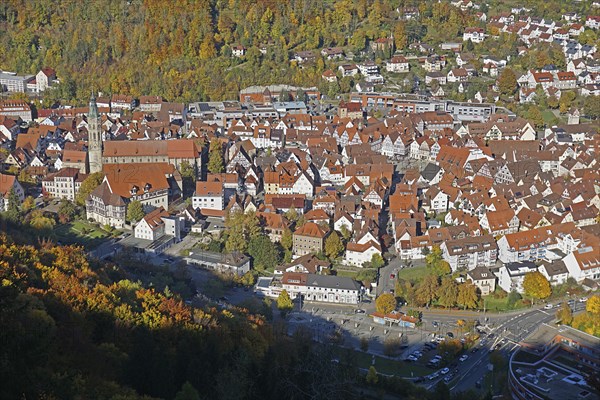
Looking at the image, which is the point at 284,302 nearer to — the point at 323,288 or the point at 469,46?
the point at 323,288

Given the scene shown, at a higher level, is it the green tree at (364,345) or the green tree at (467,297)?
the green tree at (467,297)

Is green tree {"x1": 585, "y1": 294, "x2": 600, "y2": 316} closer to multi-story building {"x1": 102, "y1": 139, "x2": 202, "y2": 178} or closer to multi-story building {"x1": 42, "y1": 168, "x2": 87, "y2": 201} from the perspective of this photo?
multi-story building {"x1": 102, "y1": 139, "x2": 202, "y2": 178}

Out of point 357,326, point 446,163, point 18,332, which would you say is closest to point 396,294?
point 357,326

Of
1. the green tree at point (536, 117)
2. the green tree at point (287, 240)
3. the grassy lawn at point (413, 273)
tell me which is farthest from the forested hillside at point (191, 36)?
the grassy lawn at point (413, 273)

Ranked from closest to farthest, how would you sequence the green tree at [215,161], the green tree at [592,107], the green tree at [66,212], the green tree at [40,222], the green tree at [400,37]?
the green tree at [40,222]
the green tree at [66,212]
the green tree at [215,161]
the green tree at [592,107]
the green tree at [400,37]

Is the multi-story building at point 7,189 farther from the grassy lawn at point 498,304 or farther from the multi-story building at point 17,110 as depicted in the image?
the grassy lawn at point 498,304

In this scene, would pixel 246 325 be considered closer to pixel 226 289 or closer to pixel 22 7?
pixel 226 289
